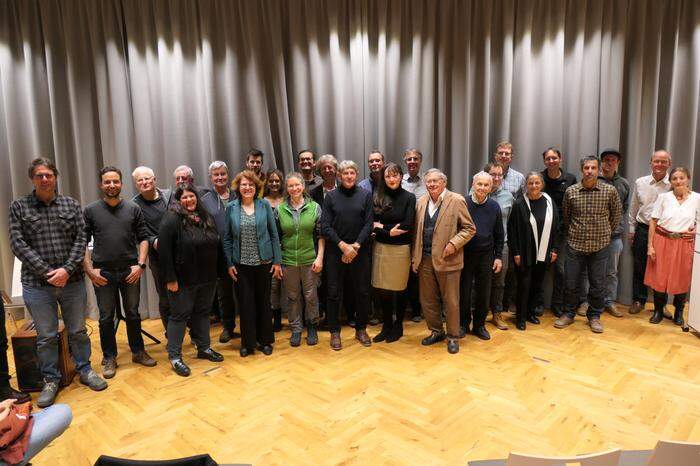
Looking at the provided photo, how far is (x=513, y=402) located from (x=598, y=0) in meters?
3.93

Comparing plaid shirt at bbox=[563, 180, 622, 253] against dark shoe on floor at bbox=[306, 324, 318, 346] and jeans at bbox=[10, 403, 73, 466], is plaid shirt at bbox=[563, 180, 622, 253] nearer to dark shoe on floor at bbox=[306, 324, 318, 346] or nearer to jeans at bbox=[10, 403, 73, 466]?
dark shoe on floor at bbox=[306, 324, 318, 346]

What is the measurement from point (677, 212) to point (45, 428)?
15.2 feet

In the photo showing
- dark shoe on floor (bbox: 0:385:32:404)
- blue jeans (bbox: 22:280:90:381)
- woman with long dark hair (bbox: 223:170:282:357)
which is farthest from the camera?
woman with long dark hair (bbox: 223:170:282:357)

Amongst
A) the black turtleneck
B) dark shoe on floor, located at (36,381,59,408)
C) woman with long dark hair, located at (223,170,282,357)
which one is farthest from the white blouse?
dark shoe on floor, located at (36,381,59,408)

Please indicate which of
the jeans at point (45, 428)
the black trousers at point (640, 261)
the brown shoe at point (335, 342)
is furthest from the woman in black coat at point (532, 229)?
the jeans at point (45, 428)

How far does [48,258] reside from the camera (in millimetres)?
2945

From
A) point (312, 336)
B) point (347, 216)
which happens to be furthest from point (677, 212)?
point (312, 336)

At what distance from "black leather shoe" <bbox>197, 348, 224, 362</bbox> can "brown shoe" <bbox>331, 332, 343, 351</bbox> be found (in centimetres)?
87

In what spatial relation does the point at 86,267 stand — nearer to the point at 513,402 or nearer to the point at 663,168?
the point at 513,402

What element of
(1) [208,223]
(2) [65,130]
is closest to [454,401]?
(1) [208,223]

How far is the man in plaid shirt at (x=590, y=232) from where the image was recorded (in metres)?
3.94

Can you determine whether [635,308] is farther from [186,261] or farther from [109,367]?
[109,367]

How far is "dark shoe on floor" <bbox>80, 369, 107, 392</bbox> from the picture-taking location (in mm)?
3191

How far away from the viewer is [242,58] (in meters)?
4.64
